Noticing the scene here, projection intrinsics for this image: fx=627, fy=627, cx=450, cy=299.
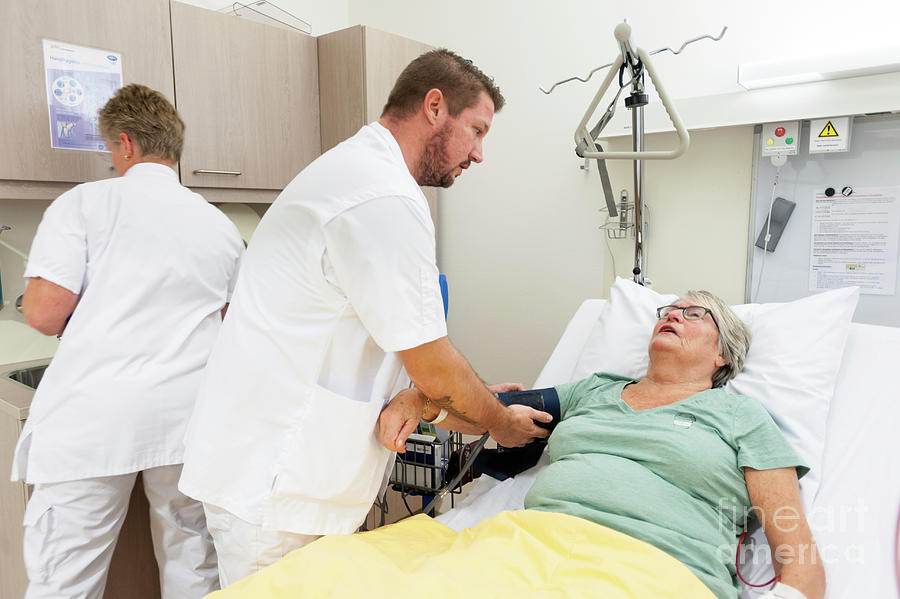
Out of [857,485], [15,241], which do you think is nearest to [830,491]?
[857,485]

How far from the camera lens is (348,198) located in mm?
1024

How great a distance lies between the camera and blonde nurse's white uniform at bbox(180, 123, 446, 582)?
101 cm

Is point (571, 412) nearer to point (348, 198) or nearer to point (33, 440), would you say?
point (348, 198)

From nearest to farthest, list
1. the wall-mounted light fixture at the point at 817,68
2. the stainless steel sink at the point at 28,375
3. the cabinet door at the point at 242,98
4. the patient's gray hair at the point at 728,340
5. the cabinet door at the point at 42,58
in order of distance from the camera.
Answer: the patient's gray hair at the point at 728,340
the wall-mounted light fixture at the point at 817,68
the cabinet door at the point at 42,58
the stainless steel sink at the point at 28,375
the cabinet door at the point at 242,98

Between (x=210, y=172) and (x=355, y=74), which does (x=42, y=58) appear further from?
(x=355, y=74)

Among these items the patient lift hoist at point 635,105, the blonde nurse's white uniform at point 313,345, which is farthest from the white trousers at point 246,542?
the patient lift hoist at point 635,105

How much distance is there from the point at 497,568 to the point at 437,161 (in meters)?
0.77

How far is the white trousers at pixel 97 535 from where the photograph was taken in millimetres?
1468

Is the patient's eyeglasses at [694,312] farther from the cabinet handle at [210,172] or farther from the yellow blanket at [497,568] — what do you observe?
the cabinet handle at [210,172]

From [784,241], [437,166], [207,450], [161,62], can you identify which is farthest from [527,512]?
[161,62]

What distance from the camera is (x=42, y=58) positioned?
1.90 m

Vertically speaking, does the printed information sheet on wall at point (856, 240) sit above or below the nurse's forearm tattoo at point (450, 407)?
above

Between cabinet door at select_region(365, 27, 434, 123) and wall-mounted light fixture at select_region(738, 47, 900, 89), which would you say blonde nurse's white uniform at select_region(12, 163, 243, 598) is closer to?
cabinet door at select_region(365, 27, 434, 123)

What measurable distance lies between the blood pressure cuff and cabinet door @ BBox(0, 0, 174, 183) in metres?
1.55
